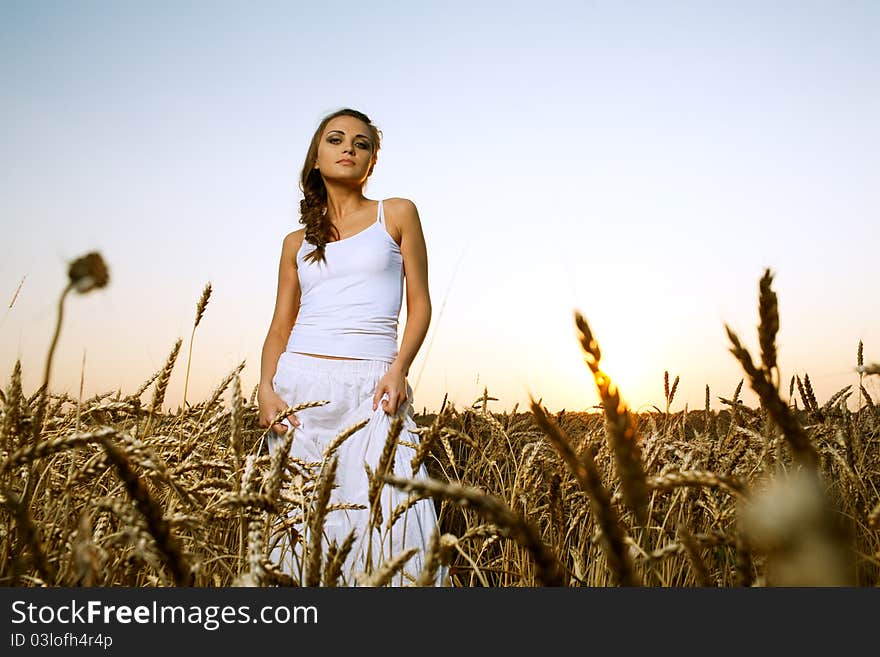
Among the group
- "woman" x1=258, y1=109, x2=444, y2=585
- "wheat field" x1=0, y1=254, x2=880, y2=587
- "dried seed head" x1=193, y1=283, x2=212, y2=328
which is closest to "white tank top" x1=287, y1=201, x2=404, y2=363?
"woman" x1=258, y1=109, x2=444, y2=585

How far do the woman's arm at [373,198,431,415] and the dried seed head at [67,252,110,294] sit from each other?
2.64m

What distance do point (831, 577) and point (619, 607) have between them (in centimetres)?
49

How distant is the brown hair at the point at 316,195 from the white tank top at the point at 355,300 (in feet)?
0.26

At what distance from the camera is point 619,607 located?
792 mm

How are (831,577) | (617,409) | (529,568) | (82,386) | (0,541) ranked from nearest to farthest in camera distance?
(831,577) < (617,409) < (0,541) < (529,568) < (82,386)

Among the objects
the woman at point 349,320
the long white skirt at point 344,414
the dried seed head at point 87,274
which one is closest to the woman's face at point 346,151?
the woman at point 349,320

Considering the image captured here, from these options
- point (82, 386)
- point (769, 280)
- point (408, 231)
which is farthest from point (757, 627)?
point (408, 231)

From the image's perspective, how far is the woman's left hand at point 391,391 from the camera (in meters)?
3.42

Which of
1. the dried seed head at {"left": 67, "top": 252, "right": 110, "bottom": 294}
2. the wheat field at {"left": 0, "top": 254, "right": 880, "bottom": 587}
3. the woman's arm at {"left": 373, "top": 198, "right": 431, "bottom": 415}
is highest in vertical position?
the woman's arm at {"left": 373, "top": 198, "right": 431, "bottom": 415}

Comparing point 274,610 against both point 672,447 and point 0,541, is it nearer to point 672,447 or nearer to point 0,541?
point 0,541

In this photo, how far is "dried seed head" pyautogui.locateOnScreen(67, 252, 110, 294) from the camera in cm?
79

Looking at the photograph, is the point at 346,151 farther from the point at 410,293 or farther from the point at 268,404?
the point at 268,404

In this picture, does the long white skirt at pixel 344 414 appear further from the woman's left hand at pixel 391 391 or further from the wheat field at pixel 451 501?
the wheat field at pixel 451 501

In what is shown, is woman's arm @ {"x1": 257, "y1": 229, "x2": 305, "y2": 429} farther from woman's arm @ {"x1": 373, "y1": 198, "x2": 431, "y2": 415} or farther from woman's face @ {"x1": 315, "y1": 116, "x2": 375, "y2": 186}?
woman's arm @ {"x1": 373, "y1": 198, "x2": 431, "y2": 415}
